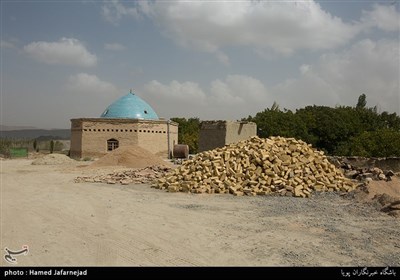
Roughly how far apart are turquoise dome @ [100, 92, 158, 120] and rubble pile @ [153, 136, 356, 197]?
68.5 feet

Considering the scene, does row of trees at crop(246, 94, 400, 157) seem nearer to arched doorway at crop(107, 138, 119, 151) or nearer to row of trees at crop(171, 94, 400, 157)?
row of trees at crop(171, 94, 400, 157)

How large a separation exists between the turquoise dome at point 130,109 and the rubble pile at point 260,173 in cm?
2087

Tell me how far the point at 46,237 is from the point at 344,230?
205 inches

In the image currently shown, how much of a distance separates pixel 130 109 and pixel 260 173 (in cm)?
2386

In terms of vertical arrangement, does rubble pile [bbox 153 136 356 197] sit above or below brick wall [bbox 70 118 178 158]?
below

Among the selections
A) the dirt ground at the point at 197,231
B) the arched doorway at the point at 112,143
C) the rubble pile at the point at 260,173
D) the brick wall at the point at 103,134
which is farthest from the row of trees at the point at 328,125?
the dirt ground at the point at 197,231

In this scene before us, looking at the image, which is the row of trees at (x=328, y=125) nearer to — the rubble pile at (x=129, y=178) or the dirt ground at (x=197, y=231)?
the rubble pile at (x=129, y=178)

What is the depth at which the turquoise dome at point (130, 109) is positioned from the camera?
33.0 meters

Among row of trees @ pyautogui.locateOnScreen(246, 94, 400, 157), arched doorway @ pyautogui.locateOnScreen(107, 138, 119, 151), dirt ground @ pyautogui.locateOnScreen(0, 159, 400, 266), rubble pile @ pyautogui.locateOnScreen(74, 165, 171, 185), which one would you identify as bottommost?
dirt ground @ pyautogui.locateOnScreen(0, 159, 400, 266)

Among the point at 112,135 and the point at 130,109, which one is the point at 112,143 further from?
the point at 130,109

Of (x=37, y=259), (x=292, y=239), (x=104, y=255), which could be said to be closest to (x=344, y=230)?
(x=292, y=239)

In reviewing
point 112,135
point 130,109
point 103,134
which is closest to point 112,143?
point 112,135

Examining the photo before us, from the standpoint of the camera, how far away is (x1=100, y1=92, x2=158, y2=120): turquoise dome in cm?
3300

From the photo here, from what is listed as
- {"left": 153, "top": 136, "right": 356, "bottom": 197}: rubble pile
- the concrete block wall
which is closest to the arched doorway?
the concrete block wall
